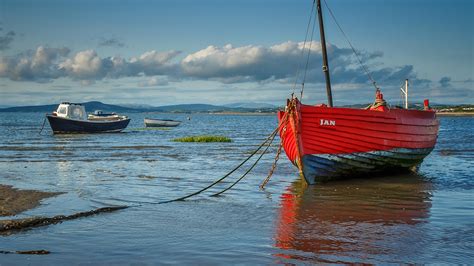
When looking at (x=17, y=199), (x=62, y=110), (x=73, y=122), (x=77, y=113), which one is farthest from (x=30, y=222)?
(x=77, y=113)

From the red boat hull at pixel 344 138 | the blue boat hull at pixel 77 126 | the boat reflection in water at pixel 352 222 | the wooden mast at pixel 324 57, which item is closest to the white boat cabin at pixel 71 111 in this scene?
the blue boat hull at pixel 77 126

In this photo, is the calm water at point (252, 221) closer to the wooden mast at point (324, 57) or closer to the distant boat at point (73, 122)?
the wooden mast at point (324, 57)

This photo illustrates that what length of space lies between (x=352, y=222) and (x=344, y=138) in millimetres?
5816

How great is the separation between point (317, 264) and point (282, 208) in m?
4.57

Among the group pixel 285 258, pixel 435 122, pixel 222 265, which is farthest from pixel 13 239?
pixel 435 122

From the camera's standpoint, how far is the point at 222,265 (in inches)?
289

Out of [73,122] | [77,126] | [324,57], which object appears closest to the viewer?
[324,57]

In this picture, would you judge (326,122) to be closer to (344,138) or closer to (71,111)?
(344,138)

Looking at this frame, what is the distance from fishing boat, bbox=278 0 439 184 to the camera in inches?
604

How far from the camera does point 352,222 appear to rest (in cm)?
1036

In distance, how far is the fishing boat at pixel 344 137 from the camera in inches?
604

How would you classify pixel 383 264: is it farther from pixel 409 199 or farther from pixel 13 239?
pixel 409 199

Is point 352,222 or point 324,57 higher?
point 324,57

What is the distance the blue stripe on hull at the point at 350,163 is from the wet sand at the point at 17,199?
23.4 ft
